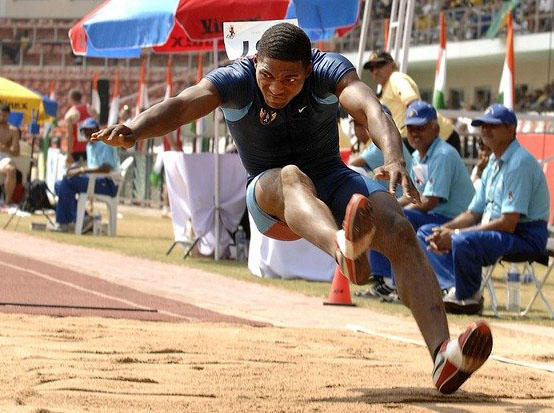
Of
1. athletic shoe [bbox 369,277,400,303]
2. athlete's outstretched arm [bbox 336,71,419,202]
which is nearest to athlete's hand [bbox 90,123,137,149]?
athlete's outstretched arm [bbox 336,71,419,202]

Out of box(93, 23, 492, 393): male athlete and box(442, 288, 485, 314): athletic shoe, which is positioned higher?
box(93, 23, 492, 393): male athlete

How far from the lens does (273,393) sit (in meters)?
6.80

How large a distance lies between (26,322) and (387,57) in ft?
17.2

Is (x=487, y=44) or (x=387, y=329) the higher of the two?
(x=487, y=44)

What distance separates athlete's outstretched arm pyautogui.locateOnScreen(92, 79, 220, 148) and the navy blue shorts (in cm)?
53

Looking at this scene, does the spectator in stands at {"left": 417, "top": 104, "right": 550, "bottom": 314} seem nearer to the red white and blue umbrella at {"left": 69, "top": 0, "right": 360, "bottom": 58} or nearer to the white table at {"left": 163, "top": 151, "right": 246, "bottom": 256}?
the red white and blue umbrella at {"left": 69, "top": 0, "right": 360, "bottom": 58}

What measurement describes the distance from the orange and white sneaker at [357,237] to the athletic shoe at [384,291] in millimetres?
6642

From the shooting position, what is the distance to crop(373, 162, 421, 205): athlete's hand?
6211 mm

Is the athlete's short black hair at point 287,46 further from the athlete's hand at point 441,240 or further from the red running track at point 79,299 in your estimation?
the athlete's hand at point 441,240

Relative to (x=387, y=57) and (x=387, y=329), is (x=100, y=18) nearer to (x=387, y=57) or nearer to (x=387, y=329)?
(x=387, y=57)

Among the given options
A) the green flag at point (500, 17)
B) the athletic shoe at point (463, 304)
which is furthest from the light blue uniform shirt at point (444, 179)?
the green flag at point (500, 17)

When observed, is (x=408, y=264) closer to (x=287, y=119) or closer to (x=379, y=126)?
(x=379, y=126)

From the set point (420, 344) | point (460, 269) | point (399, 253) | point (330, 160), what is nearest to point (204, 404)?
point (399, 253)

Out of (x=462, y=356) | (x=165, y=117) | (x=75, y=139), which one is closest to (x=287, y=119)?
(x=165, y=117)
